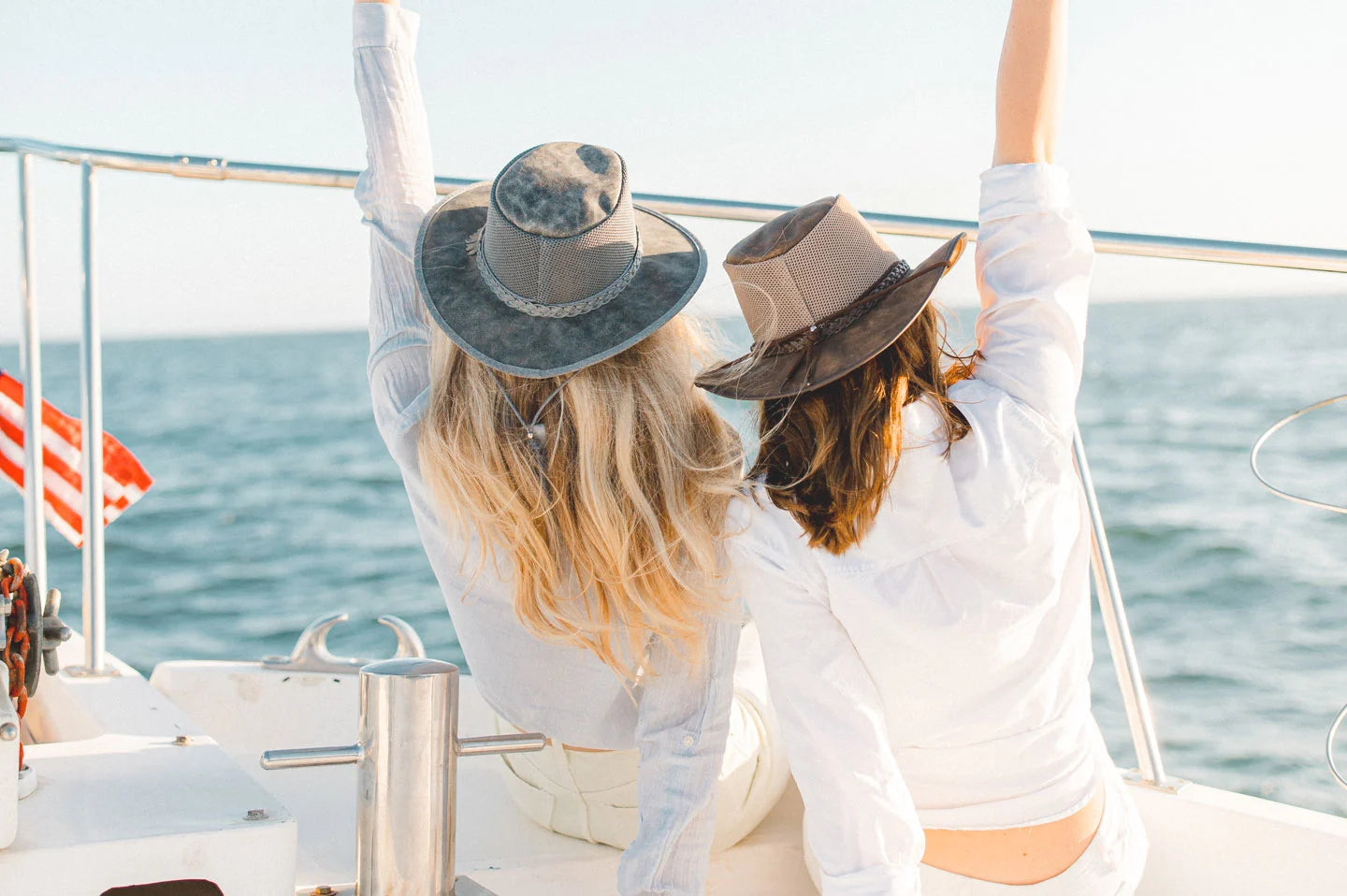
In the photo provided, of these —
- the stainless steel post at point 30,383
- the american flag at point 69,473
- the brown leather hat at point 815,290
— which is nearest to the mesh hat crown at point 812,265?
the brown leather hat at point 815,290

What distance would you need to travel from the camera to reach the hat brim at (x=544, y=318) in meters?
1.13

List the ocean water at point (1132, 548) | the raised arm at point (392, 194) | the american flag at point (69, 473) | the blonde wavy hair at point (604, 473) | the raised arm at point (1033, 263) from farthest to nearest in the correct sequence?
the ocean water at point (1132, 548)
the american flag at point (69, 473)
the raised arm at point (392, 194)
the blonde wavy hair at point (604, 473)
the raised arm at point (1033, 263)

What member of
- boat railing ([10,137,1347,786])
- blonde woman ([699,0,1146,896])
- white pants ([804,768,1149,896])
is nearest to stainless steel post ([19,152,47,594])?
boat railing ([10,137,1347,786])

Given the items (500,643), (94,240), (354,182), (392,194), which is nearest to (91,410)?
(94,240)

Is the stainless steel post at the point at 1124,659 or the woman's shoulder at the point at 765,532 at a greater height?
the woman's shoulder at the point at 765,532

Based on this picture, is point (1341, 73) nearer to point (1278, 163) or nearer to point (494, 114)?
point (1278, 163)

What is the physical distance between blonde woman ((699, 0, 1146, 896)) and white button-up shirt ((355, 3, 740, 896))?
0.20 meters

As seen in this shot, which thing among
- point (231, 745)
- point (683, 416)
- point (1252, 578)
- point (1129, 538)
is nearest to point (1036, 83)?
point (683, 416)

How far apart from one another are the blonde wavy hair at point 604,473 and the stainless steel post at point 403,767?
210 mm

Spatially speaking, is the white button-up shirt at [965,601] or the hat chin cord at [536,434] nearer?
the white button-up shirt at [965,601]

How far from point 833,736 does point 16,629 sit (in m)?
0.74

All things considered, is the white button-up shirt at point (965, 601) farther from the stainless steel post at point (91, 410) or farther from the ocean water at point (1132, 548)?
the stainless steel post at point (91, 410)

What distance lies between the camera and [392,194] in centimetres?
141

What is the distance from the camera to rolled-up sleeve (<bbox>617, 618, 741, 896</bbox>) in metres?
1.24
